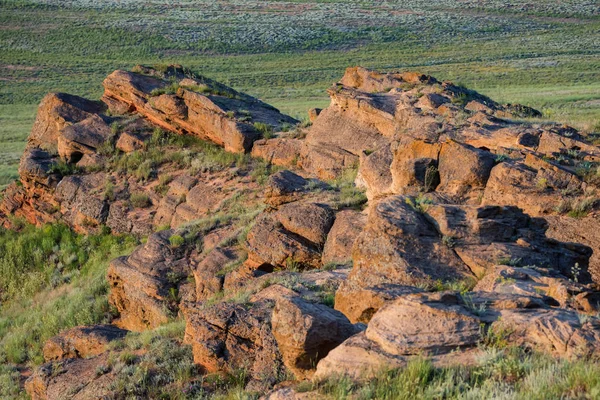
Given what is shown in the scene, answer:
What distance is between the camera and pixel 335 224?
45.5 feet

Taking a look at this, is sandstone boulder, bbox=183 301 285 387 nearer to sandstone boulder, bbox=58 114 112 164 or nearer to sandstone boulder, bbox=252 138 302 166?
sandstone boulder, bbox=252 138 302 166

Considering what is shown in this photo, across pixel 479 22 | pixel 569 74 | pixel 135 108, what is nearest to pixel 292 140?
pixel 135 108

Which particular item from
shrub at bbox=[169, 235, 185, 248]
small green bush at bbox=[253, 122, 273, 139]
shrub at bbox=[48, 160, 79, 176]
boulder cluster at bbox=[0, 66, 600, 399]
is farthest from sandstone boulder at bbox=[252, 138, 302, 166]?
shrub at bbox=[48, 160, 79, 176]

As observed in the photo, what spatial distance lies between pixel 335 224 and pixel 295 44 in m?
61.3

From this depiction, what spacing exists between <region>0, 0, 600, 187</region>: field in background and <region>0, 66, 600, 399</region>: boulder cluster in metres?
19.6

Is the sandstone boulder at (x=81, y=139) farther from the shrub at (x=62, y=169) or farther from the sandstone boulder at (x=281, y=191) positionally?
the sandstone boulder at (x=281, y=191)

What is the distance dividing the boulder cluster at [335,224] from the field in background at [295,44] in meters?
19.6

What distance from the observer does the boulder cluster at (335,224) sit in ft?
25.0

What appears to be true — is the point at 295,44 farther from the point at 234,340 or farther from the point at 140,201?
the point at 234,340

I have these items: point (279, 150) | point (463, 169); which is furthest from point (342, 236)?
point (279, 150)

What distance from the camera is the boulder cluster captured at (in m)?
7.62

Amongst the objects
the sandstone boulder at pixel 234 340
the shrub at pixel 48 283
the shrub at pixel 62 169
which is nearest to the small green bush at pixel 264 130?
the shrub at pixel 48 283

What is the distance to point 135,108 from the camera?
79.1ft

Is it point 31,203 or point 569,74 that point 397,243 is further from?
point 569,74
